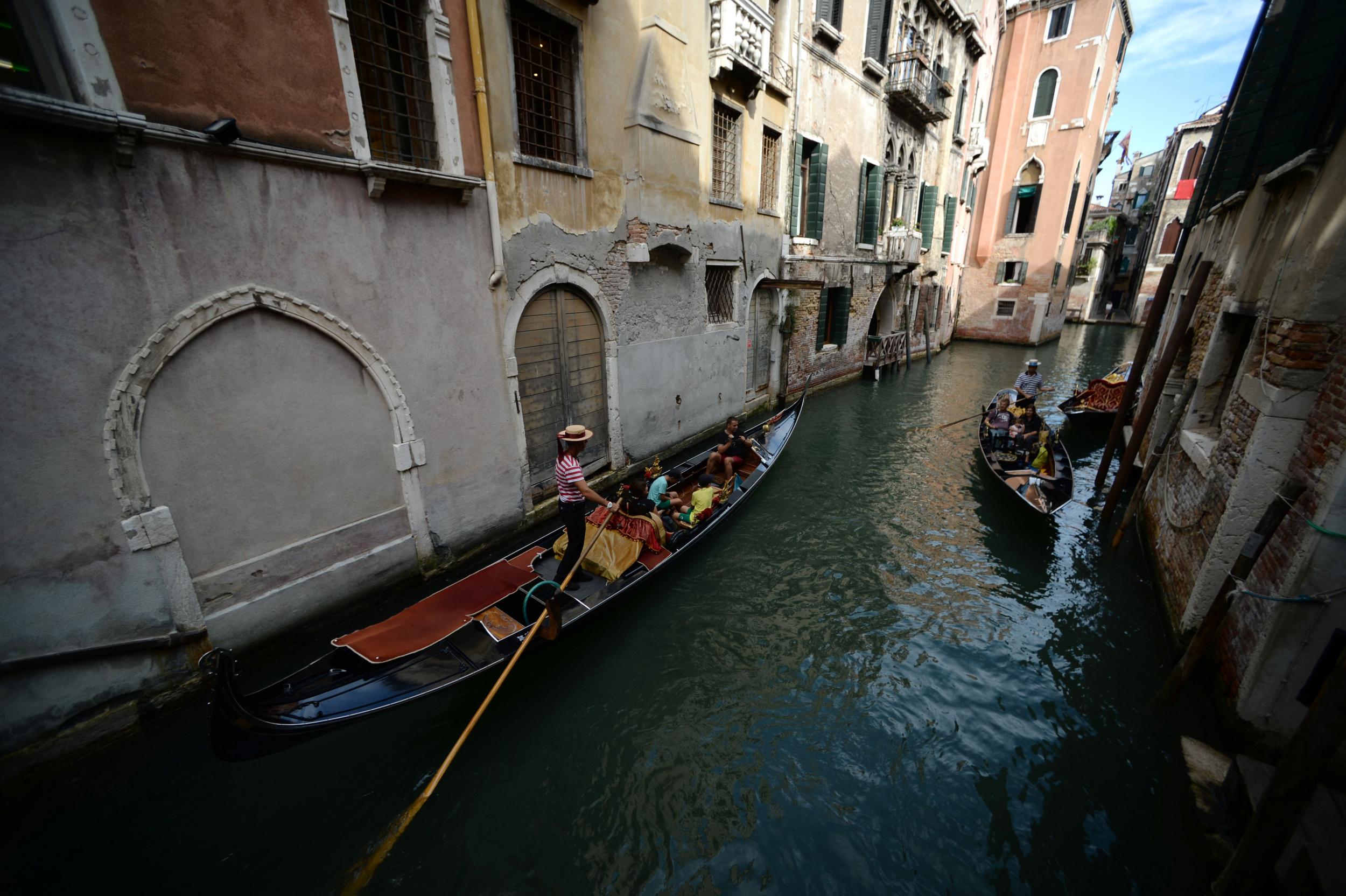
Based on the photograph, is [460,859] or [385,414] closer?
[460,859]

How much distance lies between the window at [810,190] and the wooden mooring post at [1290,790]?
10.7 m

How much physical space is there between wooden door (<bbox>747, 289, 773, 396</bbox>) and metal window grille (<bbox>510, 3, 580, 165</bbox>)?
5370 millimetres

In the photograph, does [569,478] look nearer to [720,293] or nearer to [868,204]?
[720,293]

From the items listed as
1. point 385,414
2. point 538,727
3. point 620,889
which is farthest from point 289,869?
point 385,414

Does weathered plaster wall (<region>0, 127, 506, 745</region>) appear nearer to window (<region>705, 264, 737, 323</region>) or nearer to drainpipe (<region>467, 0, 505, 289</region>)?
drainpipe (<region>467, 0, 505, 289</region>)

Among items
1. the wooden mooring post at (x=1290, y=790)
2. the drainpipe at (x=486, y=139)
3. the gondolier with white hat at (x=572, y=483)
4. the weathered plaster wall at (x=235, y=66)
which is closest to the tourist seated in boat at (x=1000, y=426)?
the wooden mooring post at (x=1290, y=790)

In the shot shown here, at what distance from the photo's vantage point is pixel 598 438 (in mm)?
7473

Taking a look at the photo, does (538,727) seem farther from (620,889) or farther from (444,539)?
(444,539)

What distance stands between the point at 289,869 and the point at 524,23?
7211 millimetres

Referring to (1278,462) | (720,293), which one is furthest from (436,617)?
(720,293)

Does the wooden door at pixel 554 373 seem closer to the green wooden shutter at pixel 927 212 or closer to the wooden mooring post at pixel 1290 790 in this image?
the wooden mooring post at pixel 1290 790

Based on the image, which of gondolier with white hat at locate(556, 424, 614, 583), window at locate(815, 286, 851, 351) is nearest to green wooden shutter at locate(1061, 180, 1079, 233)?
window at locate(815, 286, 851, 351)

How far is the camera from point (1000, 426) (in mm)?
8633

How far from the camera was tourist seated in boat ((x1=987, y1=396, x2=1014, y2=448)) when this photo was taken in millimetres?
8500
